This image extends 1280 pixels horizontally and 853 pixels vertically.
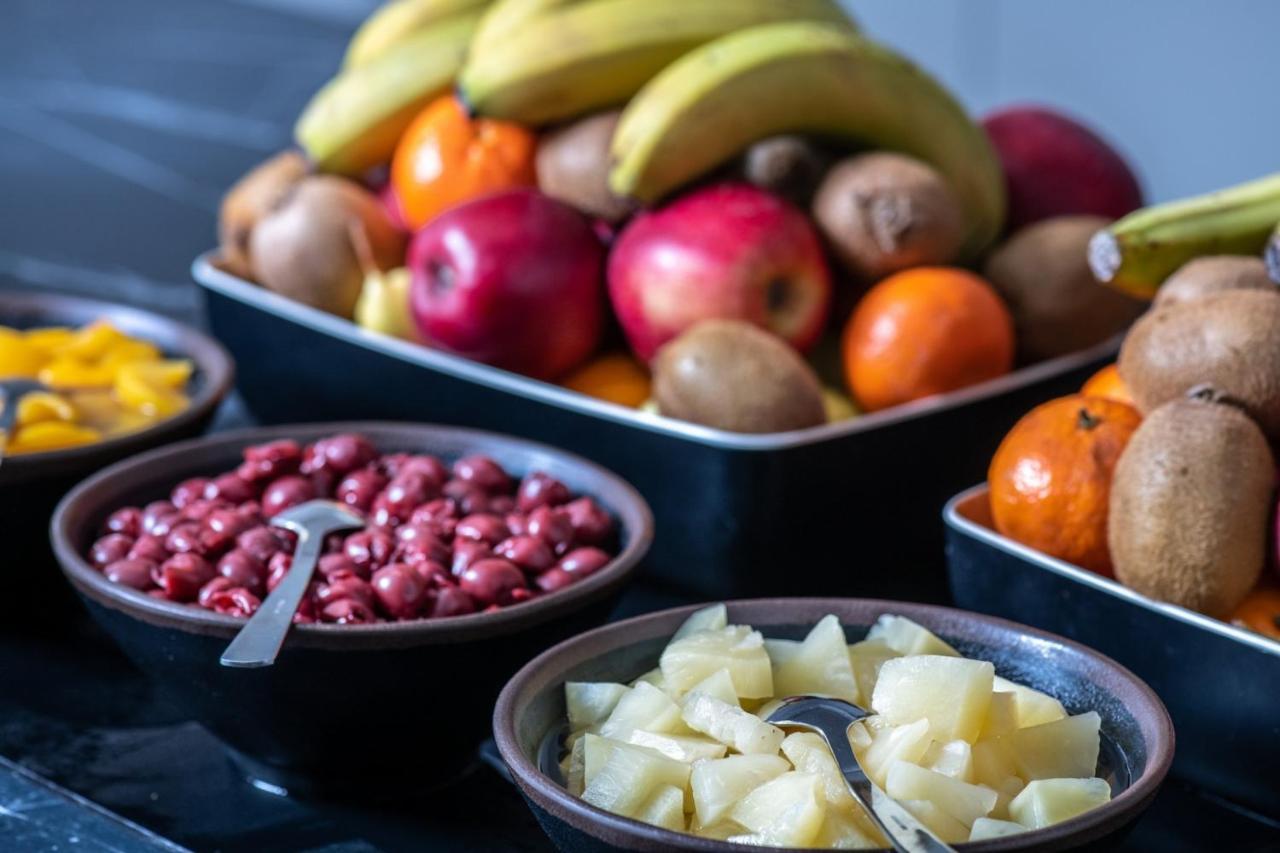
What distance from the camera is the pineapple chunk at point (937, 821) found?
0.59 m

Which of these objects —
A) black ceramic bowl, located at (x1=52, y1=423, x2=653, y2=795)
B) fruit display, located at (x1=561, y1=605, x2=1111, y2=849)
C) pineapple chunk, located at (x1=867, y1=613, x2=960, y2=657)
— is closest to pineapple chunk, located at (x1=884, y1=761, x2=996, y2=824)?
fruit display, located at (x1=561, y1=605, x2=1111, y2=849)

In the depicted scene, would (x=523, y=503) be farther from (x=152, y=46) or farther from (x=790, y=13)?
(x=152, y=46)

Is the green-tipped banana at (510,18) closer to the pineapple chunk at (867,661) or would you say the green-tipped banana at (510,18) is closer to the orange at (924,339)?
the orange at (924,339)

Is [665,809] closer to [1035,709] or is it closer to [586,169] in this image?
[1035,709]

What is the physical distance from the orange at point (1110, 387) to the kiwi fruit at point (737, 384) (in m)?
0.16

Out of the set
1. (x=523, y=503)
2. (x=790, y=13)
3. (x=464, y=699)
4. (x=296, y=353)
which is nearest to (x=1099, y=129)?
(x=790, y=13)

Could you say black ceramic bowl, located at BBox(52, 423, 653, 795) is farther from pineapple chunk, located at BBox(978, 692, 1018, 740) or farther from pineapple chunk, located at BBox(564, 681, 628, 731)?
pineapple chunk, located at BBox(978, 692, 1018, 740)

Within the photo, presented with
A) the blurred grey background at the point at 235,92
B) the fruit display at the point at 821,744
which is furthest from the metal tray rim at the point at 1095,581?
the blurred grey background at the point at 235,92

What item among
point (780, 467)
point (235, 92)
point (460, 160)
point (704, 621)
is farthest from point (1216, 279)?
point (235, 92)

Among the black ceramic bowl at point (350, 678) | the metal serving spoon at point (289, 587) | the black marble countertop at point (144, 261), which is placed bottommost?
the black marble countertop at point (144, 261)

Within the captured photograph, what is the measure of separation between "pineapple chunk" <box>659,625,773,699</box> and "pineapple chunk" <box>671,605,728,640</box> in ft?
0.07

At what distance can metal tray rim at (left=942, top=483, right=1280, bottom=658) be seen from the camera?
0.73 metres

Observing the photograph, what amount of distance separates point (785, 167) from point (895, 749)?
0.59m

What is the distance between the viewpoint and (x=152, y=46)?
10.3ft
